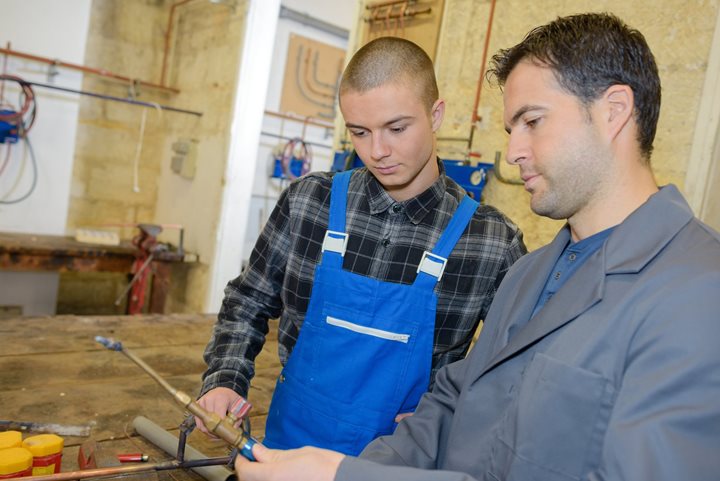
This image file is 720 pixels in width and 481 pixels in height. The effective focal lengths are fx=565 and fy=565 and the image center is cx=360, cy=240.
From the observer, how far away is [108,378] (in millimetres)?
2002

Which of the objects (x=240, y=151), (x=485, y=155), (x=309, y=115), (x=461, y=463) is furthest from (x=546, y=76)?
(x=309, y=115)

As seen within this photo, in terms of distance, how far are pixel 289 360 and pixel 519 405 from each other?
70cm

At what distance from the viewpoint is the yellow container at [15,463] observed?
1079mm

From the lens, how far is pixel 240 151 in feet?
15.3

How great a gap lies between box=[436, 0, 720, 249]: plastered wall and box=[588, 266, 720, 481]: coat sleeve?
1.53 metres

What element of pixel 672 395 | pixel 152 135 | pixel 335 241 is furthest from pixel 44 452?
pixel 152 135

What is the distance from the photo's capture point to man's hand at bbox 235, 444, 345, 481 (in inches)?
34.1

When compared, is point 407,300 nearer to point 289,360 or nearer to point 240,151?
point 289,360

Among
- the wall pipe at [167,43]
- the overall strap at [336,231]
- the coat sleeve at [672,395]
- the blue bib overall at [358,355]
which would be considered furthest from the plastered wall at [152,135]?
the coat sleeve at [672,395]

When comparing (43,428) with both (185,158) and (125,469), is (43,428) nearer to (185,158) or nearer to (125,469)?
(125,469)

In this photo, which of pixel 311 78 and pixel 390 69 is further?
pixel 311 78

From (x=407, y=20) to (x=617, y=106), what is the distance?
99.0 inches

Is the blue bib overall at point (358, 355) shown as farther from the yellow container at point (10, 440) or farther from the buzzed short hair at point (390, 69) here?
the yellow container at point (10, 440)

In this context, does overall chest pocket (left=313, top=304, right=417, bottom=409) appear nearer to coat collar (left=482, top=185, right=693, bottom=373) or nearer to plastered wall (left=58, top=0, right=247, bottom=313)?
coat collar (left=482, top=185, right=693, bottom=373)
